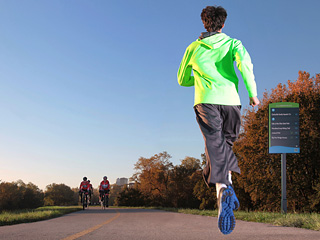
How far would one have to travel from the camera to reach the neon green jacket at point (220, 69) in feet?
12.3

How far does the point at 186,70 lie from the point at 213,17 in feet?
2.03

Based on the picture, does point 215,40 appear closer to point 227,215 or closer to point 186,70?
point 186,70

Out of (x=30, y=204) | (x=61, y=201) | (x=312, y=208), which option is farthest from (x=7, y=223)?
(x=61, y=201)

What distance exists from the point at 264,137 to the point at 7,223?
878 inches

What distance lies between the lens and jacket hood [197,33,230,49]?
380 cm

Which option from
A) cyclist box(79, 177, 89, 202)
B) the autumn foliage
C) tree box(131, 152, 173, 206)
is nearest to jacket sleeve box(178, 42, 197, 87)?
cyclist box(79, 177, 89, 202)

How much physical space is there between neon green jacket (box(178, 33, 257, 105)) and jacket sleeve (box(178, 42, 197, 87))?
0.19ft

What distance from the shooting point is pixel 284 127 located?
21.5 meters

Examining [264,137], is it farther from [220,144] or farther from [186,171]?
[186,171]

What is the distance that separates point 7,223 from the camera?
10742 mm

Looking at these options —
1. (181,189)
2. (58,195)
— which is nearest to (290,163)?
(181,189)

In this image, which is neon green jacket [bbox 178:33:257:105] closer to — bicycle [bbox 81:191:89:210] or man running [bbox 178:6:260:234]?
man running [bbox 178:6:260:234]

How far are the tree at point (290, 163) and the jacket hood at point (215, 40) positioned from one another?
2491 centimetres

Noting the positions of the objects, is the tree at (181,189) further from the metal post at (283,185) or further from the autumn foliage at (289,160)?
the metal post at (283,185)
